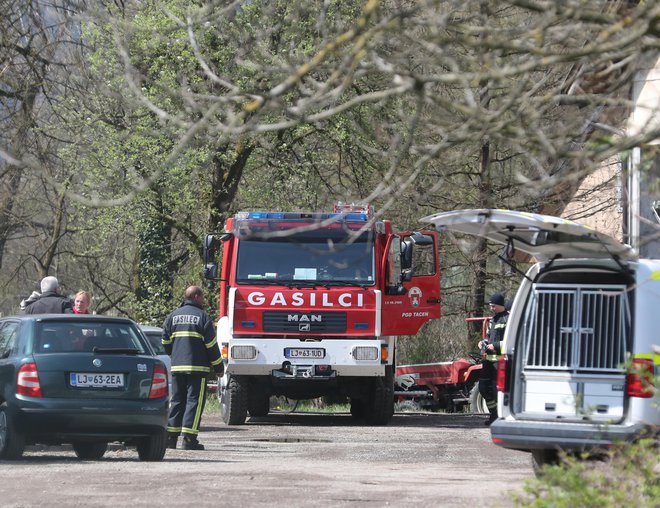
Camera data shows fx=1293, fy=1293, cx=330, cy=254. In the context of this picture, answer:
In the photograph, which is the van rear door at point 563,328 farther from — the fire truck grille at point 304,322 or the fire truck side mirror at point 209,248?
the fire truck side mirror at point 209,248

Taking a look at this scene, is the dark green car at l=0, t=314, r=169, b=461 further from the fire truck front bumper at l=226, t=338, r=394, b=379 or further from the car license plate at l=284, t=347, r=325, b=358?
the car license plate at l=284, t=347, r=325, b=358

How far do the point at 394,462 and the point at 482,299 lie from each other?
14.9 meters

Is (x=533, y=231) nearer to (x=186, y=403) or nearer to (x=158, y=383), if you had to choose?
(x=158, y=383)

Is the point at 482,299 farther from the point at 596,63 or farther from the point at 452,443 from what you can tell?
the point at 596,63

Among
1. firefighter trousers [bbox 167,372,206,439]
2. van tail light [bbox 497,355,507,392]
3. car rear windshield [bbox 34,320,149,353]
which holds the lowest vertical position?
firefighter trousers [bbox 167,372,206,439]

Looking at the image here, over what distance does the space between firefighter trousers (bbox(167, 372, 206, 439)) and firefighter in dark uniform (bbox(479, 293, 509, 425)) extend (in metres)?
4.78

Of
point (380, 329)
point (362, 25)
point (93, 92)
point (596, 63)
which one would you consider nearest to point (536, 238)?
point (596, 63)

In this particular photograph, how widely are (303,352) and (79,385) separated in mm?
6558

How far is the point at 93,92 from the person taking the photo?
25.5 meters

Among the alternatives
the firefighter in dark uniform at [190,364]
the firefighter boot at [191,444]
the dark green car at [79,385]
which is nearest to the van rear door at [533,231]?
the dark green car at [79,385]

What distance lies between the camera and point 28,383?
11984 mm

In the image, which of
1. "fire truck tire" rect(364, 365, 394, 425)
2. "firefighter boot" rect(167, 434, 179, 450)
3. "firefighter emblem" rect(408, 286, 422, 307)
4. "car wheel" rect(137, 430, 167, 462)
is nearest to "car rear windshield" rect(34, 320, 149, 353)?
"car wheel" rect(137, 430, 167, 462)

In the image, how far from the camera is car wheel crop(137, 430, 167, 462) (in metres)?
12.7

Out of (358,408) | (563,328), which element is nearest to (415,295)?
(358,408)
